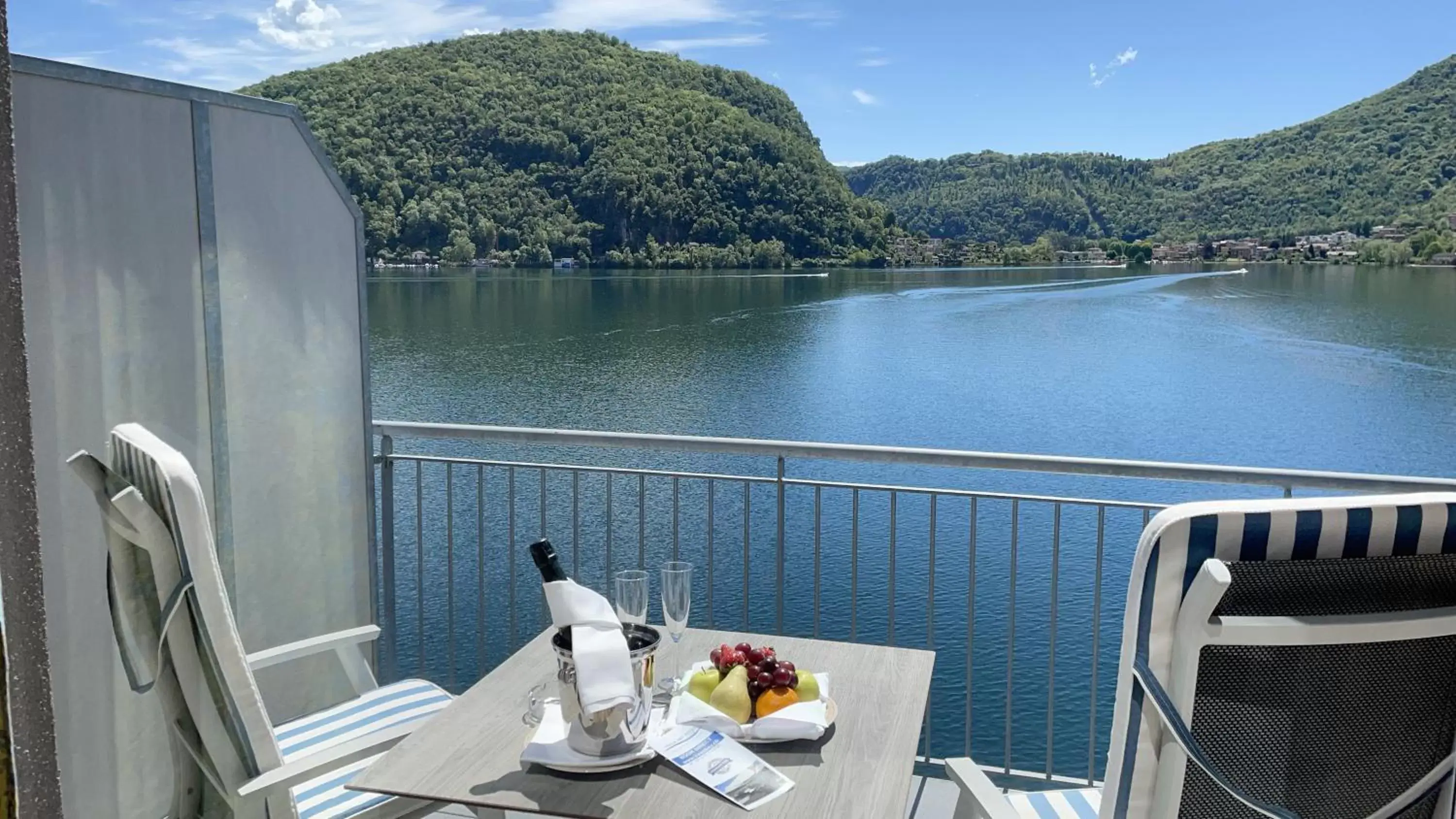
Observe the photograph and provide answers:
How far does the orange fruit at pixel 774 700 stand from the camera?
1.93 metres

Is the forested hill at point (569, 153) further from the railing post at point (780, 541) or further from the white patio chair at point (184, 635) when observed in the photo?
the white patio chair at point (184, 635)

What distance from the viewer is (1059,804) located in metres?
2.15

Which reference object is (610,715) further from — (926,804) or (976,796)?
(926,804)

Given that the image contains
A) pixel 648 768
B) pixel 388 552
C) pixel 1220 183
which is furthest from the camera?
pixel 1220 183

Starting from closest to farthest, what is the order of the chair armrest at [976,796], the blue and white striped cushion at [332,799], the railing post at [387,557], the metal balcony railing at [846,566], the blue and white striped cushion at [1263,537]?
the blue and white striped cushion at [1263,537], the chair armrest at [976,796], the blue and white striped cushion at [332,799], the railing post at [387,557], the metal balcony railing at [846,566]

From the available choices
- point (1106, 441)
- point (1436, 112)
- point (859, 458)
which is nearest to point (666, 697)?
point (859, 458)

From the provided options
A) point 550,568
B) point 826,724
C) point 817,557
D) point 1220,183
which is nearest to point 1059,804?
point 826,724

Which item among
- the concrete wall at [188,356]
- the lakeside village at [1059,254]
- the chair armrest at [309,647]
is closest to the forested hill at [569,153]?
the lakeside village at [1059,254]

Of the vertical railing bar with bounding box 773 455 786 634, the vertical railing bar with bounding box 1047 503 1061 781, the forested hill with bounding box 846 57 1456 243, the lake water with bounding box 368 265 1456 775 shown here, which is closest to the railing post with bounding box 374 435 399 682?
the lake water with bounding box 368 265 1456 775

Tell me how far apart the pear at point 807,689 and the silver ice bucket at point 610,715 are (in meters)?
0.29

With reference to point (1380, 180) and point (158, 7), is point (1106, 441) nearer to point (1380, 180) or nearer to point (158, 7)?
point (1380, 180)

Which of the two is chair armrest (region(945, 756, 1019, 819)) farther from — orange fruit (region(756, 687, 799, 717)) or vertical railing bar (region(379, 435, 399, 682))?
vertical railing bar (region(379, 435, 399, 682))

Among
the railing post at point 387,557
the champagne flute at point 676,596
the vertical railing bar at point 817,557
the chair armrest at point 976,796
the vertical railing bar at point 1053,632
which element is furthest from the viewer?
the railing post at point 387,557

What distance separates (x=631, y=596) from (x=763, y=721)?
13.4 inches
